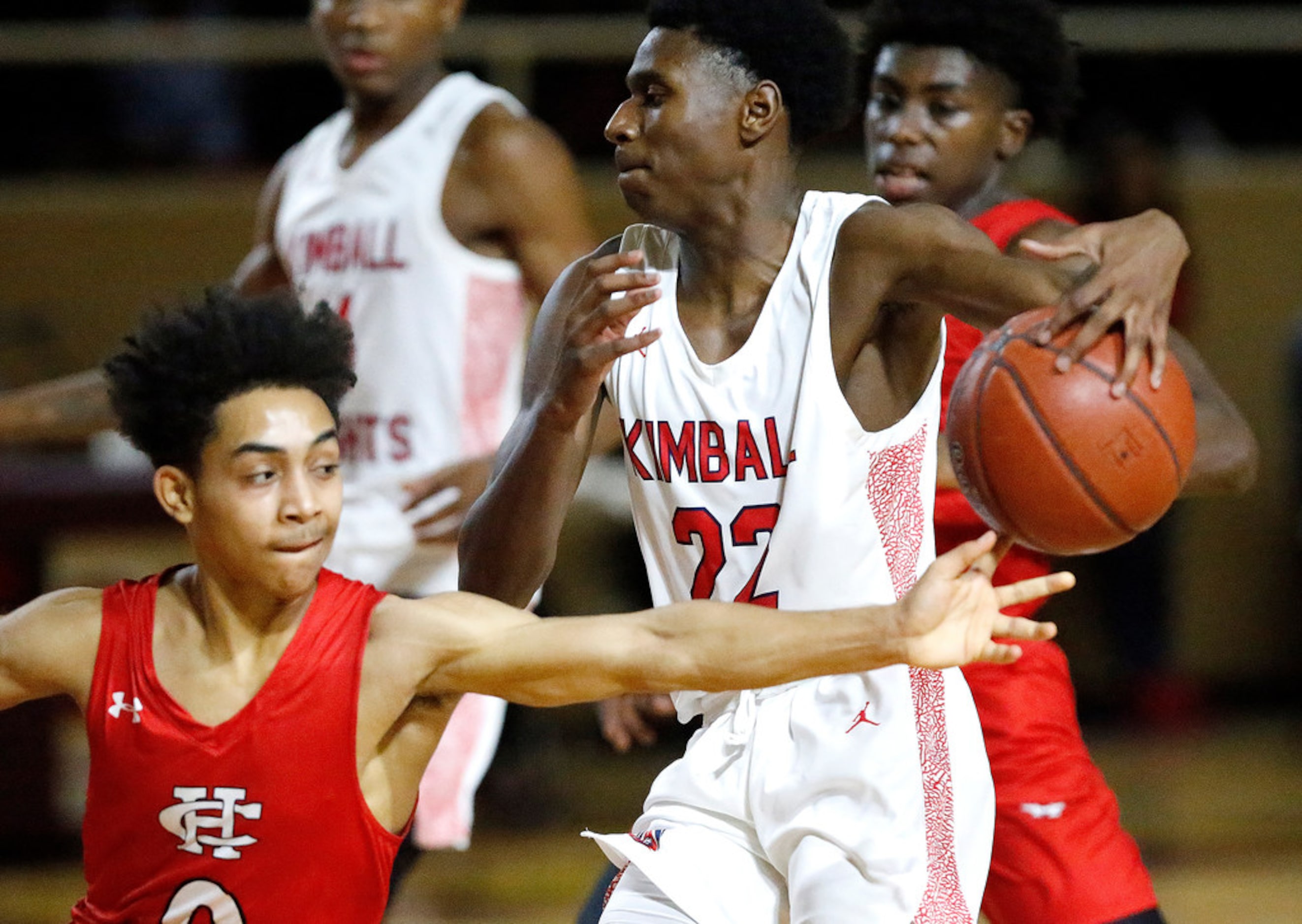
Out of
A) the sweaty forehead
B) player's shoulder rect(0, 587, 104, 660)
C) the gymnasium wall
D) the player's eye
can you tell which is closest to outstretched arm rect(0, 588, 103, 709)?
player's shoulder rect(0, 587, 104, 660)

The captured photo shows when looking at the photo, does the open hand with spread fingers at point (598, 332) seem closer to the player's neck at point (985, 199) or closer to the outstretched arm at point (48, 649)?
the outstretched arm at point (48, 649)

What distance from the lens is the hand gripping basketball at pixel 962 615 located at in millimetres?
2357

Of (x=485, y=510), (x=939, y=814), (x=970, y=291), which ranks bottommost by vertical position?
(x=939, y=814)

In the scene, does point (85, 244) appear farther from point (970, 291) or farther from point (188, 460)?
point (970, 291)

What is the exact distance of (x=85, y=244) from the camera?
7.16 meters

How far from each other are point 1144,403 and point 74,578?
19.2 ft

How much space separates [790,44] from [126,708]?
1426mm

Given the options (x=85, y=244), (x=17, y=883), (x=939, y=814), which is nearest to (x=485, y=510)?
(x=939, y=814)

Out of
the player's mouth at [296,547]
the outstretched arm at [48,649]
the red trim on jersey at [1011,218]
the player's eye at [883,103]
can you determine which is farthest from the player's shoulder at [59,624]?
the player's eye at [883,103]

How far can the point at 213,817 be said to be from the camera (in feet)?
8.65

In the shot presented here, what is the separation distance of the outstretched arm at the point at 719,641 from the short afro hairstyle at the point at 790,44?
0.81 m

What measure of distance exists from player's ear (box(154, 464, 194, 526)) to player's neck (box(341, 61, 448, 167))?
163 centimetres

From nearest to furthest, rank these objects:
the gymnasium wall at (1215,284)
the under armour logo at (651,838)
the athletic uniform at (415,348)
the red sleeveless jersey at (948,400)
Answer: the under armour logo at (651,838), the red sleeveless jersey at (948,400), the athletic uniform at (415,348), the gymnasium wall at (1215,284)

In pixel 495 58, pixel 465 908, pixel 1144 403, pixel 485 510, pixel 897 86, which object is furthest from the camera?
pixel 495 58
